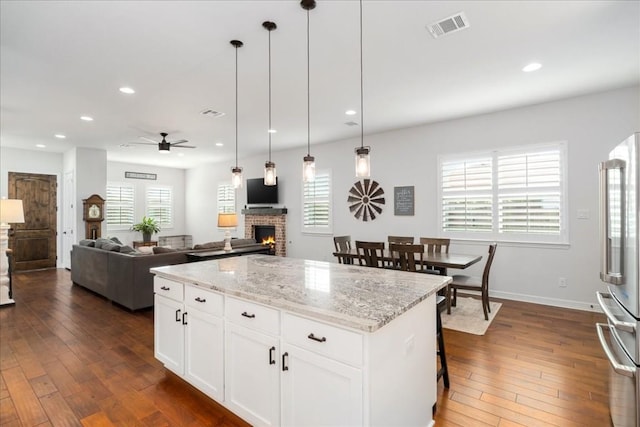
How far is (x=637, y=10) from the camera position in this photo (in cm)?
253

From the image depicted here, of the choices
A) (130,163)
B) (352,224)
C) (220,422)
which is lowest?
(220,422)

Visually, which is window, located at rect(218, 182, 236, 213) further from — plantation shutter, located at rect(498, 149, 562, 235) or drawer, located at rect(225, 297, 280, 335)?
drawer, located at rect(225, 297, 280, 335)

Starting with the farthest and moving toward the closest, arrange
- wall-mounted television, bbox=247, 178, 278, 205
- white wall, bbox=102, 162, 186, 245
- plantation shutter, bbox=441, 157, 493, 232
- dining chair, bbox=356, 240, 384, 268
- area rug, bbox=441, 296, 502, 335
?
white wall, bbox=102, 162, 186, 245
wall-mounted television, bbox=247, 178, 278, 205
plantation shutter, bbox=441, 157, 493, 232
dining chair, bbox=356, 240, 384, 268
area rug, bbox=441, 296, 502, 335

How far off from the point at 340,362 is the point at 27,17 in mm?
3414

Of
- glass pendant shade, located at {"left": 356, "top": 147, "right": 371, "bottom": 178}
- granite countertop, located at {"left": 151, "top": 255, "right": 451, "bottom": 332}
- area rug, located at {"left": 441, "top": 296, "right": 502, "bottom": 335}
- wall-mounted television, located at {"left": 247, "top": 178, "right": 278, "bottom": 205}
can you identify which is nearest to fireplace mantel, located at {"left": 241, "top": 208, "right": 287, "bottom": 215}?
wall-mounted television, located at {"left": 247, "top": 178, "right": 278, "bottom": 205}

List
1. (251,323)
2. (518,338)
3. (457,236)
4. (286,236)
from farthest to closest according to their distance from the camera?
(286,236) → (457,236) → (518,338) → (251,323)

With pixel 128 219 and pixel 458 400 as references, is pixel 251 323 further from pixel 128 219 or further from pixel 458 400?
pixel 128 219

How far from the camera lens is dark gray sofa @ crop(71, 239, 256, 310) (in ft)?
14.6

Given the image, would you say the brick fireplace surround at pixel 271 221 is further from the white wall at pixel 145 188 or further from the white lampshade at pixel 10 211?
the white lampshade at pixel 10 211

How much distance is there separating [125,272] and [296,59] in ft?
11.9

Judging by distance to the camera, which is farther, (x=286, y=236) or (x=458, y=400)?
(x=286, y=236)

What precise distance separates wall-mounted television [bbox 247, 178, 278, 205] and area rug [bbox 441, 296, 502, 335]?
4.85m

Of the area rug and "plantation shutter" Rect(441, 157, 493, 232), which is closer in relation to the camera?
the area rug

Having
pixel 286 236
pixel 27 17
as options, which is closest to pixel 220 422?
pixel 27 17
